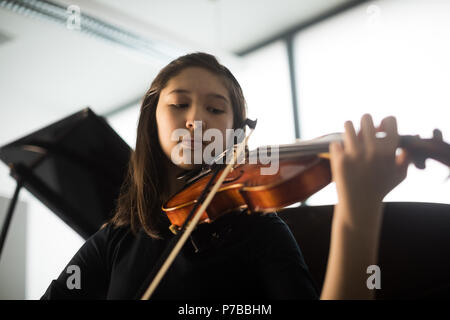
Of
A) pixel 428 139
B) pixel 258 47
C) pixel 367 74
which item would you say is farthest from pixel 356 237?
pixel 258 47

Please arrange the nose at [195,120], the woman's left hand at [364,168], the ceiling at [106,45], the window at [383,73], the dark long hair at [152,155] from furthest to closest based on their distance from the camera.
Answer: the ceiling at [106,45], the window at [383,73], the dark long hair at [152,155], the nose at [195,120], the woman's left hand at [364,168]

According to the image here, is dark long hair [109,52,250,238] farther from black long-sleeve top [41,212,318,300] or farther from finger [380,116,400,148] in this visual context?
finger [380,116,400,148]

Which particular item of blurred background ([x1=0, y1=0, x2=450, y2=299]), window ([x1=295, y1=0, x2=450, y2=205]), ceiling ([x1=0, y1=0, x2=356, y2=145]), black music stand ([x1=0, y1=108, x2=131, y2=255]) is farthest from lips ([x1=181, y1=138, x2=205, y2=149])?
ceiling ([x1=0, y1=0, x2=356, y2=145])

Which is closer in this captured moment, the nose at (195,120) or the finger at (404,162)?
the finger at (404,162)

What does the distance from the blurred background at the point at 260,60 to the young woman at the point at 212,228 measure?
5.18 feet

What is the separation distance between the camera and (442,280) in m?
0.95

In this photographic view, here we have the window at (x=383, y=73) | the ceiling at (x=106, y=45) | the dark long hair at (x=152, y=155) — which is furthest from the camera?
the ceiling at (x=106, y=45)

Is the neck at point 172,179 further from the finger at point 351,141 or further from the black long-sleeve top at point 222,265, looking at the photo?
the finger at point 351,141

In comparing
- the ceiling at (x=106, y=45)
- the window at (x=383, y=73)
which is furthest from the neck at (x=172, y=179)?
the ceiling at (x=106, y=45)

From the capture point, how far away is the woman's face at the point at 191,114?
2.80ft

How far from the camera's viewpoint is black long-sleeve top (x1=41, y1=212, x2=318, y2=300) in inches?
27.3

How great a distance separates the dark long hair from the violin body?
111 mm

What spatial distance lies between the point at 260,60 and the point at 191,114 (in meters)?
2.66

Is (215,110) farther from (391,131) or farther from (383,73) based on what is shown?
(383,73)
